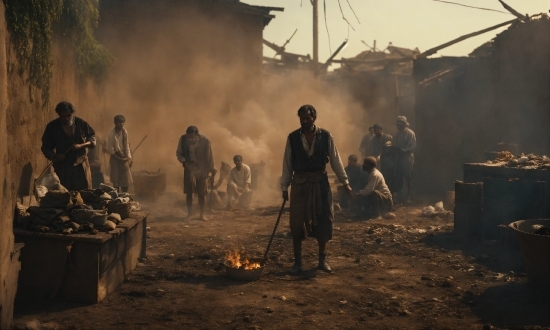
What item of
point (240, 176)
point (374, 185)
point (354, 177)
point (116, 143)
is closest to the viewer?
point (116, 143)

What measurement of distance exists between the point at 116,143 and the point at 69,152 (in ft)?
14.1

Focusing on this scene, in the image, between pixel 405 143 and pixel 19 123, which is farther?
pixel 405 143

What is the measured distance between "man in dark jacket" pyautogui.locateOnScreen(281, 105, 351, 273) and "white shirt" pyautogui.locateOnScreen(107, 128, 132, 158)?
5.60 metres

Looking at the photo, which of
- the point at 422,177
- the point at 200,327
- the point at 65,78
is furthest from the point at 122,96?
the point at 200,327

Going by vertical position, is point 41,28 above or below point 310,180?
above

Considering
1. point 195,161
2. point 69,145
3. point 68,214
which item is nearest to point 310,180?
point 68,214

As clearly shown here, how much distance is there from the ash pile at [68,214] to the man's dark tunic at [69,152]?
0.70 meters

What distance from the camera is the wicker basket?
7.39m

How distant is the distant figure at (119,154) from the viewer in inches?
481

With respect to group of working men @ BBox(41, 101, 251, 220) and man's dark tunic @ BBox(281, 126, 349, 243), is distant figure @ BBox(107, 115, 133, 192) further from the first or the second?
man's dark tunic @ BBox(281, 126, 349, 243)

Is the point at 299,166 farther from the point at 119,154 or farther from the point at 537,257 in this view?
the point at 119,154

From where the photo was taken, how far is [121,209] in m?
7.45

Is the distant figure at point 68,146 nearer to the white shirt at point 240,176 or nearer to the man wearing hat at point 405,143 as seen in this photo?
the white shirt at point 240,176

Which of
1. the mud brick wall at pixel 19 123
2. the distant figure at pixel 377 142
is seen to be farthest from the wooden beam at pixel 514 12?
the mud brick wall at pixel 19 123
